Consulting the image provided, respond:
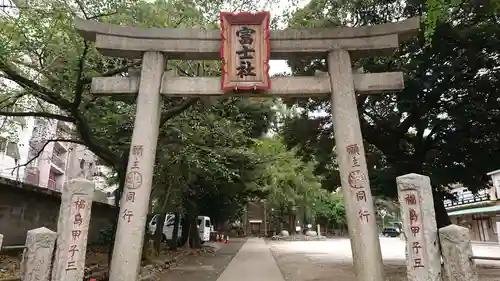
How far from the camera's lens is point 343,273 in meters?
11.0

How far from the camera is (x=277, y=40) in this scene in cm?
711

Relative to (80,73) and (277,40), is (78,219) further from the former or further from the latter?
(277,40)

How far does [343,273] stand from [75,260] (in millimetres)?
7978

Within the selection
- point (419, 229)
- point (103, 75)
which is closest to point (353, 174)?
point (419, 229)

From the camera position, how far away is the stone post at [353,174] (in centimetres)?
611

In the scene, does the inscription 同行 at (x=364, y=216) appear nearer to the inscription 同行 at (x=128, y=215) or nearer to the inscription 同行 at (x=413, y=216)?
the inscription 同行 at (x=413, y=216)

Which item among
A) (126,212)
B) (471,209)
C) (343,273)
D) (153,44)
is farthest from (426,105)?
(471,209)

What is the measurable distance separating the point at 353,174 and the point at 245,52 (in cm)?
A: 296

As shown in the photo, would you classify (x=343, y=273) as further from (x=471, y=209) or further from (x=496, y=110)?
(x=471, y=209)

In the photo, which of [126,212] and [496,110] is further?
[496,110]

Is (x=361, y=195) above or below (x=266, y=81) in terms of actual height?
below

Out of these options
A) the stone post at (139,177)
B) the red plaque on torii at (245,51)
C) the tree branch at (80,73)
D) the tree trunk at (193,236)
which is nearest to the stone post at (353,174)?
the red plaque on torii at (245,51)

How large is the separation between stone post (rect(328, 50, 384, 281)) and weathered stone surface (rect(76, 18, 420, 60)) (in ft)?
1.05

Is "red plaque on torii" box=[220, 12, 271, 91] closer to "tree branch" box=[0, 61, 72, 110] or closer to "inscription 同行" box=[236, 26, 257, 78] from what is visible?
"inscription 同行" box=[236, 26, 257, 78]
